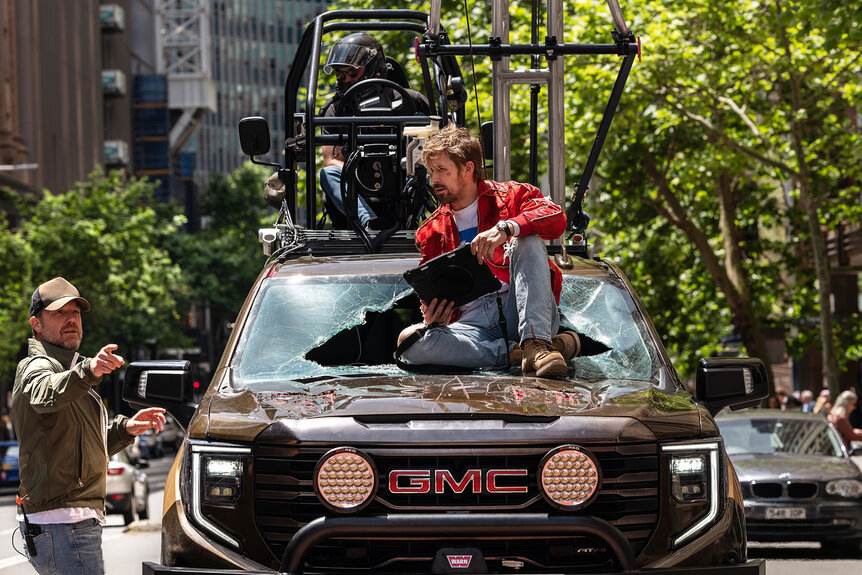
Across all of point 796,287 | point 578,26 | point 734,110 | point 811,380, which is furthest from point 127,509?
point 811,380

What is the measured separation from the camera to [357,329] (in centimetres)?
640

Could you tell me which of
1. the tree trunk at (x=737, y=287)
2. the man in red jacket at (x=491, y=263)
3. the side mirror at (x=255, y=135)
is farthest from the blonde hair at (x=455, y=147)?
the tree trunk at (x=737, y=287)

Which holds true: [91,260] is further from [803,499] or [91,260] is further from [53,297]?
[53,297]

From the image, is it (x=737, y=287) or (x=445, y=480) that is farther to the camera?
(x=737, y=287)

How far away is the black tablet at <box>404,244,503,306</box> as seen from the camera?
611cm

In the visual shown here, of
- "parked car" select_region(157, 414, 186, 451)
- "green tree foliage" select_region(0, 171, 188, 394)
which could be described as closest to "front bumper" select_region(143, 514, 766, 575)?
"green tree foliage" select_region(0, 171, 188, 394)

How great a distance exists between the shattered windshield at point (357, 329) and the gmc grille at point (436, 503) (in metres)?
0.73

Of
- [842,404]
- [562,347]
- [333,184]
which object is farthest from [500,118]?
[842,404]

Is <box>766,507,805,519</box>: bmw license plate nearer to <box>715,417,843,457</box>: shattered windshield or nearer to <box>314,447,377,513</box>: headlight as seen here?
<box>715,417,843,457</box>: shattered windshield

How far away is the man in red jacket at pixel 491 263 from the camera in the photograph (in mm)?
5863

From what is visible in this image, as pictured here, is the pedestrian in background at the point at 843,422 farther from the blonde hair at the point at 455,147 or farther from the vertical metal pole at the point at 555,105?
the blonde hair at the point at 455,147

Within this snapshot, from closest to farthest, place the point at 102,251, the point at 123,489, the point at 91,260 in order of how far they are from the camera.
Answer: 1. the point at 123,489
2. the point at 102,251
3. the point at 91,260

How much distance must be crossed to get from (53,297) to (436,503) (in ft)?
6.98

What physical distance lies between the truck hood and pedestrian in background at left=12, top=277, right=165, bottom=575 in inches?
31.0
